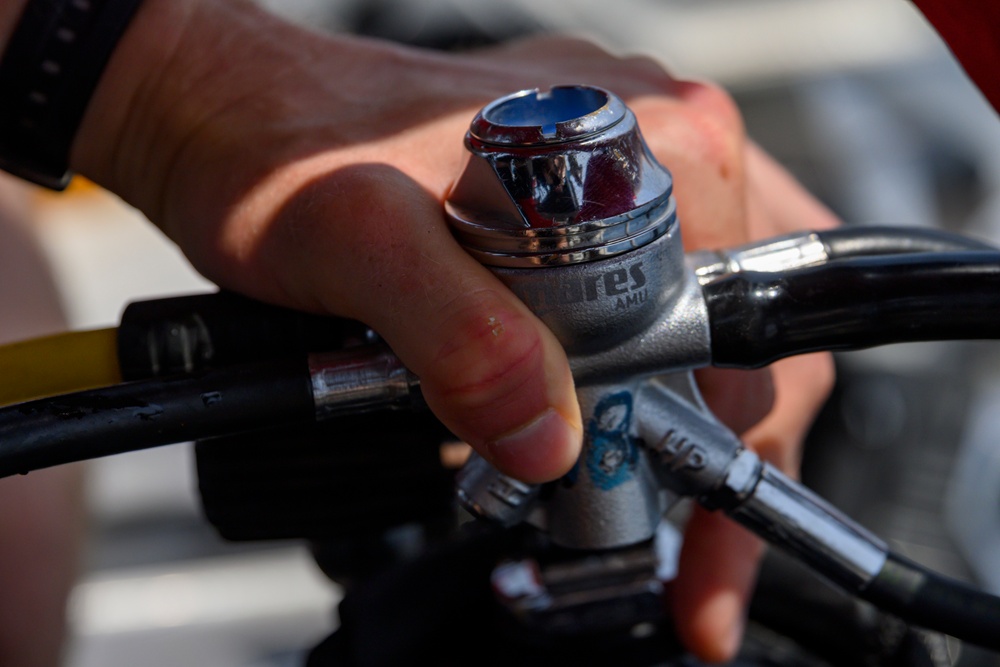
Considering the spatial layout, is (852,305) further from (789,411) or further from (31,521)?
(31,521)

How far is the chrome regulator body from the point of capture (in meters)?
0.45

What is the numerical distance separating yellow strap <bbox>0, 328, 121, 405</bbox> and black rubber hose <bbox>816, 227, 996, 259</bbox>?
396 mm

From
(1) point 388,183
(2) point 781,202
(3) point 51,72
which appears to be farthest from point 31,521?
(2) point 781,202

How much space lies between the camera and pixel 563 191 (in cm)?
44

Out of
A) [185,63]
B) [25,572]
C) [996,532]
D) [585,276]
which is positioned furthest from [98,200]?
[585,276]

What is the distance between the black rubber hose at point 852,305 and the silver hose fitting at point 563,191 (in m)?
0.06

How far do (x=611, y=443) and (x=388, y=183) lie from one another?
0.57ft

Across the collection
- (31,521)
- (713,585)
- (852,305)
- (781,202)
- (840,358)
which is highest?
(852,305)

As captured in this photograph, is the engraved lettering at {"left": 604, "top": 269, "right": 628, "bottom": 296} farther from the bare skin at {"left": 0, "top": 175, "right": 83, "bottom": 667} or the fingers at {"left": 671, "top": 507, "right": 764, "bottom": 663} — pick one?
the bare skin at {"left": 0, "top": 175, "right": 83, "bottom": 667}

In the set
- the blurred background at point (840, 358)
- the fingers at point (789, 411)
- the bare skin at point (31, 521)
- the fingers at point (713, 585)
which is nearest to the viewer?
the fingers at point (713, 585)

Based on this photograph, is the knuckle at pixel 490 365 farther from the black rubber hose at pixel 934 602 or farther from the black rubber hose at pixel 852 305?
the black rubber hose at pixel 934 602

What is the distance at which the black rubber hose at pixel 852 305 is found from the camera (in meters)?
0.48

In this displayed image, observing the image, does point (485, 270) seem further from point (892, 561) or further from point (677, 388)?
point (892, 561)

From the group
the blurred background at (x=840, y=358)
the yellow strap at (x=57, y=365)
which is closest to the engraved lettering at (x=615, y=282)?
the yellow strap at (x=57, y=365)
